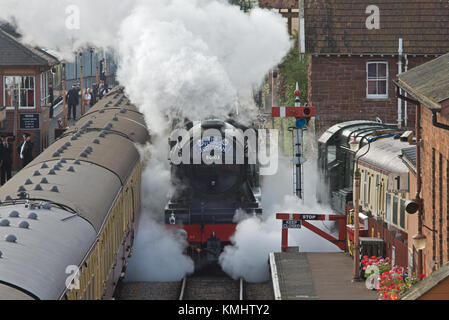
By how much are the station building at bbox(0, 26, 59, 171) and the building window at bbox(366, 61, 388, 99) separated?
37.2 feet

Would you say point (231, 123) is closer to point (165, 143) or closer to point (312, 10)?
point (165, 143)

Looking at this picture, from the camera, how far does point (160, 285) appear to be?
18.6 meters

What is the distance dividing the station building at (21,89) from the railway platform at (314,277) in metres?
16.0

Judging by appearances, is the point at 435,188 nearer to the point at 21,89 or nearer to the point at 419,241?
the point at 419,241

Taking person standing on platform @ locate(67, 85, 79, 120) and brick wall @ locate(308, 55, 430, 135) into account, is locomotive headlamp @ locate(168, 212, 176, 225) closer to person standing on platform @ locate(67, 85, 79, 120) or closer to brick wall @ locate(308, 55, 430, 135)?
brick wall @ locate(308, 55, 430, 135)

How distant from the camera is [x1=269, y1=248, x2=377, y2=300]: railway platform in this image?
1580cm

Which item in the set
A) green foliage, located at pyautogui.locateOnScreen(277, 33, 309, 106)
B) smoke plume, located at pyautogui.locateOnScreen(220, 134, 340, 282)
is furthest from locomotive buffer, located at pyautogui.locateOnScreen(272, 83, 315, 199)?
green foliage, located at pyautogui.locateOnScreen(277, 33, 309, 106)

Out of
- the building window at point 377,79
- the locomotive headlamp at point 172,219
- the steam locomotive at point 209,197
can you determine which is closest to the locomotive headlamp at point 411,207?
the steam locomotive at point 209,197

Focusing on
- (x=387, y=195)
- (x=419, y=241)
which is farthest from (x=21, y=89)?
(x=419, y=241)

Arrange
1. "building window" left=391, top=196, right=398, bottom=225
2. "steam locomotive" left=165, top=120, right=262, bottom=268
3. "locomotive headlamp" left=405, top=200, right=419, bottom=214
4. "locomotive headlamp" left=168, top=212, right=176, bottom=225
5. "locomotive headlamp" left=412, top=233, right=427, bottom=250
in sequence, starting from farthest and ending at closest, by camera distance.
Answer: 1. "locomotive headlamp" left=168, top=212, right=176, bottom=225
2. "steam locomotive" left=165, top=120, right=262, bottom=268
3. "building window" left=391, top=196, right=398, bottom=225
4. "locomotive headlamp" left=405, top=200, right=419, bottom=214
5. "locomotive headlamp" left=412, top=233, right=427, bottom=250

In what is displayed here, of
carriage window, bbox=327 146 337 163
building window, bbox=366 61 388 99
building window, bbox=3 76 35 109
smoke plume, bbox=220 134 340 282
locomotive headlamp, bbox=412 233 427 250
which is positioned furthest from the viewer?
building window, bbox=3 76 35 109

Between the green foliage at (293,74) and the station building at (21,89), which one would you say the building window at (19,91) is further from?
the green foliage at (293,74)

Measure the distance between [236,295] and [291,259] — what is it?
5.65 ft

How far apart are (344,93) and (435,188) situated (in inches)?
713
